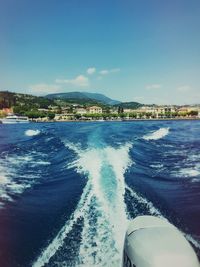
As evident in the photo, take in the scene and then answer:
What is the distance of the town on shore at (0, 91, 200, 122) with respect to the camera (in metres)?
44.1

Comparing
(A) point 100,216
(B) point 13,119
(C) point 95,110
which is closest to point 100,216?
(A) point 100,216

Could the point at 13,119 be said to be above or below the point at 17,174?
below

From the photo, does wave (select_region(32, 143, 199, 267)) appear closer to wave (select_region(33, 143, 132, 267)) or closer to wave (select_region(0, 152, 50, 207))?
wave (select_region(33, 143, 132, 267))

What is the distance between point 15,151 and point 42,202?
256 inches

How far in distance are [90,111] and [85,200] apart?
42.7 m

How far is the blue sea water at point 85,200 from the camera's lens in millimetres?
5699

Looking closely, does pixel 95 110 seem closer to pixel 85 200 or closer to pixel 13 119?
pixel 13 119

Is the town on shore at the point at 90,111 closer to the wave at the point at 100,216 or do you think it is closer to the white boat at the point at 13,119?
the white boat at the point at 13,119

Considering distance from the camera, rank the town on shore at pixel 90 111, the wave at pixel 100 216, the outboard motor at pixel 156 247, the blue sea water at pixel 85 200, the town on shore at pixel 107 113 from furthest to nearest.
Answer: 1. the town on shore at pixel 107 113
2. the town on shore at pixel 90 111
3. the blue sea water at pixel 85 200
4. the wave at pixel 100 216
5. the outboard motor at pixel 156 247

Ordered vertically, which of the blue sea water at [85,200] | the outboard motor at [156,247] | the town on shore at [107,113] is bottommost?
the town on shore at [107,113]

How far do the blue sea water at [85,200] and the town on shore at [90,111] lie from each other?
86.2 feet

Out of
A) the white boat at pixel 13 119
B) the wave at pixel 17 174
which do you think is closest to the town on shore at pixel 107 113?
the white boat at pixel 13 119

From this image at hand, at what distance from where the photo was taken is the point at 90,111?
50250 mm

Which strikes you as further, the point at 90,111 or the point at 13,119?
the point at 90,111
